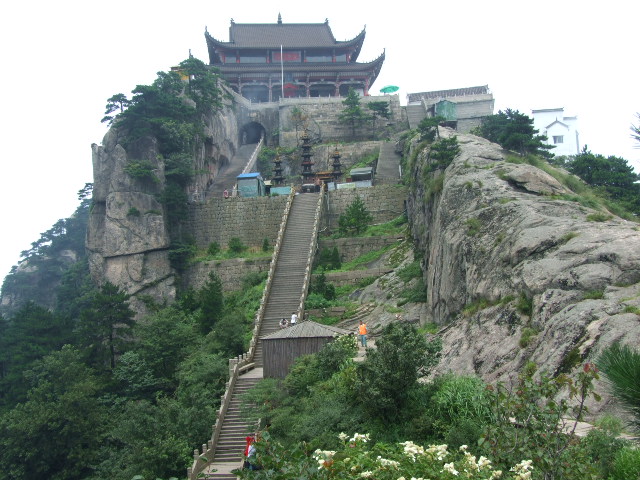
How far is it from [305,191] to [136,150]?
10404 millimetres

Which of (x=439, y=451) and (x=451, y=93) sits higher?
(x=451, y=93)

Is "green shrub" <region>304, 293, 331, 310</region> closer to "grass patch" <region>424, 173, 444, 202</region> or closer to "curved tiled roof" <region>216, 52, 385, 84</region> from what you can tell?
"grass patch" <region>424, 173, 444, 202</region>

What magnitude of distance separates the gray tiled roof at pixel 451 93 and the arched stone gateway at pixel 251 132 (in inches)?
520

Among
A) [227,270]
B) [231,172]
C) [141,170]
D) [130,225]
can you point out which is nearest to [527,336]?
[227,270]

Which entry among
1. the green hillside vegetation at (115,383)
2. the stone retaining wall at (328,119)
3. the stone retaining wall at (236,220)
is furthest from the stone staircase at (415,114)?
the green hillside vegetation at (115,383)

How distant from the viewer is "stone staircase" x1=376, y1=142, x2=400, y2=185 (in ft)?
136

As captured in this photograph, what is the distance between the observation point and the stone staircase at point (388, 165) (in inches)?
1638

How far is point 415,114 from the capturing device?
51625 millimetres

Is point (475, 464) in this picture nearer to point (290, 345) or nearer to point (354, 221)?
point (290, 345)

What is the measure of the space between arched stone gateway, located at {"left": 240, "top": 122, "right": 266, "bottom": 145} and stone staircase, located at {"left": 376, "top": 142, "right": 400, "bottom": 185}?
12.4 meters

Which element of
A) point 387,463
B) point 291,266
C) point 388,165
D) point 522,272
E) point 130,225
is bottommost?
point 291,266

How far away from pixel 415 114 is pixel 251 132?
13.8 meters

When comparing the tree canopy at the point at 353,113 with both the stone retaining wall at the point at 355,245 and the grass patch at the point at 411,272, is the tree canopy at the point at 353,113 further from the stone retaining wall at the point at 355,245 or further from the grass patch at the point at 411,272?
the grass patch at the point at 411,272

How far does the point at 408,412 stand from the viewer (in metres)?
13.3
